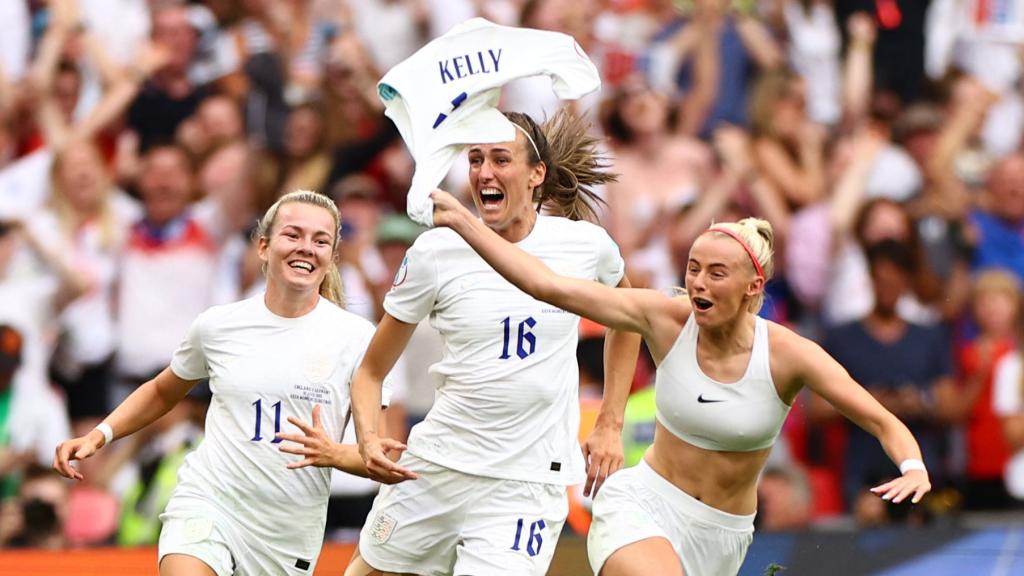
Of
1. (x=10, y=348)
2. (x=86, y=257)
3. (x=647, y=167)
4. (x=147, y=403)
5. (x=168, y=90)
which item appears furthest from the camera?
(x=647, y=167)

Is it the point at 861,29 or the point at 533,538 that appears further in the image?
the point at 861,29

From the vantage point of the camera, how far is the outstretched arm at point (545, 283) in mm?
5984

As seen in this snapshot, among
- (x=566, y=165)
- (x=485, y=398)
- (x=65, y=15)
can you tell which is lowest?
(x=485, y=398)

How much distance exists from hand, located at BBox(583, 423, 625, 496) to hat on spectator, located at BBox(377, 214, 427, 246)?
375 centimetres

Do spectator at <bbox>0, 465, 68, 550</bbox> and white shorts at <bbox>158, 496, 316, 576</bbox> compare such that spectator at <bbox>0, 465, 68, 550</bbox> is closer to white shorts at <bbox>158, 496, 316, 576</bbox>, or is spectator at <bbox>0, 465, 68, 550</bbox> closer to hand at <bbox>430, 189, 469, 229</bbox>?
white shorts at <bbox>158, 496, 316, 576</bbox>

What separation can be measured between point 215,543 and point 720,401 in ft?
6.26

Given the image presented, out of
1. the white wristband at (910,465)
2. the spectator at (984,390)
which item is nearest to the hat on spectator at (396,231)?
the spectator at (984,390)

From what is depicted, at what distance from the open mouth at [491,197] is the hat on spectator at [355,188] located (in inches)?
171

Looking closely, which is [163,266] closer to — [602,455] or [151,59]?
[151,59]

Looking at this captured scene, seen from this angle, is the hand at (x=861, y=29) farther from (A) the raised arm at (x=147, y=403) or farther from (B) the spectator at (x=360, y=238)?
(A) the raised arm at (x=147, y=403)

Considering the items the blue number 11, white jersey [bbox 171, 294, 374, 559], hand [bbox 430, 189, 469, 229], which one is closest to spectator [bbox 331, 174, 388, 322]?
white jersey [bbox 171, 294, 374, 559]

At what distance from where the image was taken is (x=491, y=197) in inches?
264

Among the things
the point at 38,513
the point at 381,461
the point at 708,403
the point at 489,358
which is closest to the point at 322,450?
the point at 381,461

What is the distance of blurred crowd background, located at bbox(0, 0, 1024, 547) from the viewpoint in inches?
412
